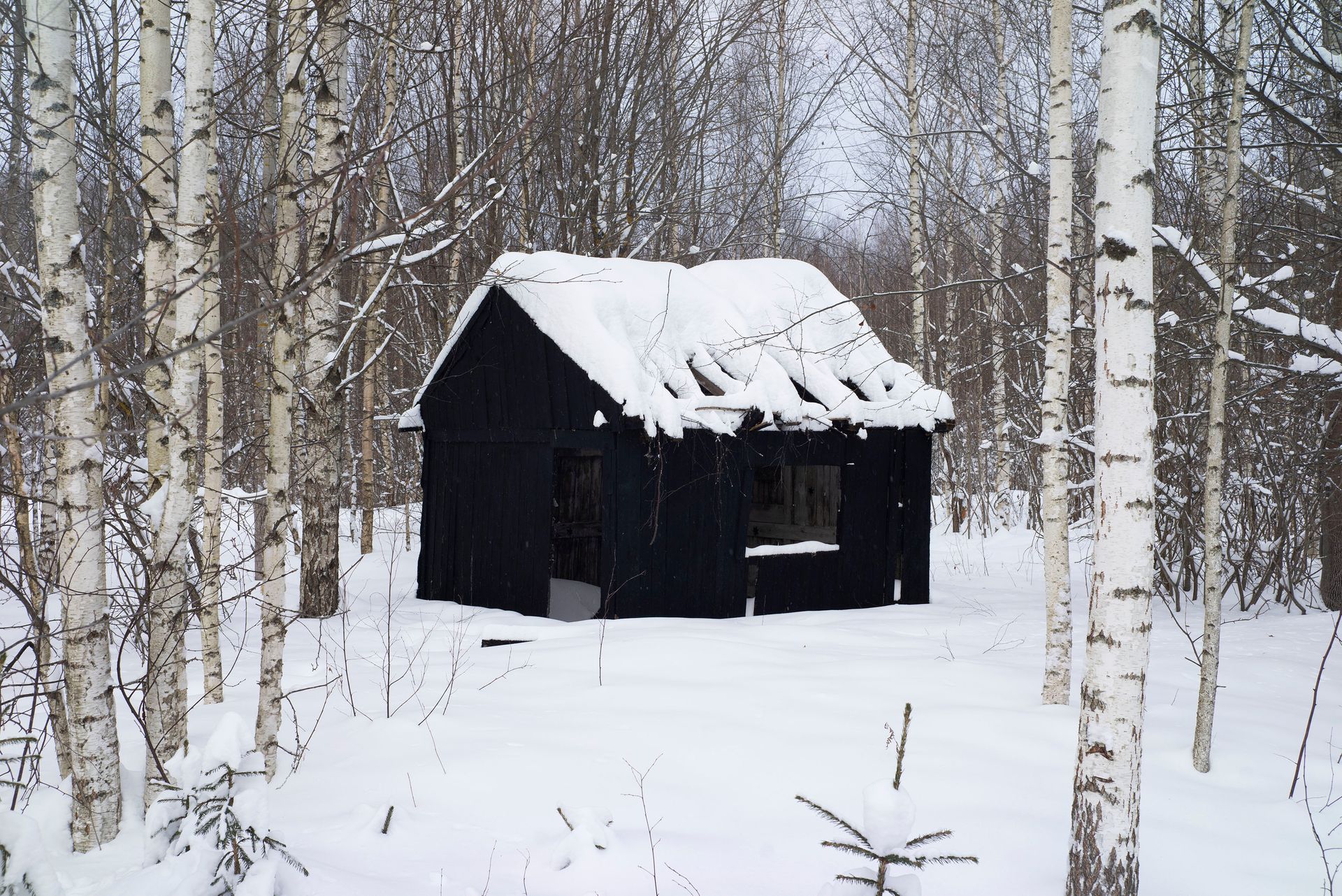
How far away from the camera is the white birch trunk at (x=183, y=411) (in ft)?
11.6

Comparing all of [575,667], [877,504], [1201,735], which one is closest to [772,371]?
[877,504]

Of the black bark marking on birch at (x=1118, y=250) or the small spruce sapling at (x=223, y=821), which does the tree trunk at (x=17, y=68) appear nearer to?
the small spruce sapling at (x=223, y=821)

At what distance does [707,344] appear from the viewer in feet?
28.6

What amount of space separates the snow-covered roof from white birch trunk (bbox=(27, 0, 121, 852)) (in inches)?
168

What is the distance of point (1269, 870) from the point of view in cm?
361

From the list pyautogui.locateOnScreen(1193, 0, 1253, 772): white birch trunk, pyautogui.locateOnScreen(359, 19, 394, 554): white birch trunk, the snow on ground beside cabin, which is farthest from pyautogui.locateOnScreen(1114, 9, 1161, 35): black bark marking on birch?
pyautogui.locateOnScreen(359, 19, 394, 554): white birch trunk

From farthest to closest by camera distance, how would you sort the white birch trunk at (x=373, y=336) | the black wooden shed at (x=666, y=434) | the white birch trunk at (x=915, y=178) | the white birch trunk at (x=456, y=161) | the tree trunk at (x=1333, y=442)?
the white birch trunk at (x=915, y=178) < the white birch trunk at (x=456, y=161) < the white birch trunk at (x=373, y=336) < the black wooden shed at (x=666, y=434) < the tree trunk at (x=1333, y=442)

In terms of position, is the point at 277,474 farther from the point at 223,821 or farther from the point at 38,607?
the point at 223,821

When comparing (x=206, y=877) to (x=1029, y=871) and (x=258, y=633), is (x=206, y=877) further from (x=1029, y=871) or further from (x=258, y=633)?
(x=258, y=633)

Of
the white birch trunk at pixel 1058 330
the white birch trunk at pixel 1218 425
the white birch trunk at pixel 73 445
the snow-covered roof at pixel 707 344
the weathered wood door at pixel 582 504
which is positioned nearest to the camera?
the white birch trunk at pixel 73 445

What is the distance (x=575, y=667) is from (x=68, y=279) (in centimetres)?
365

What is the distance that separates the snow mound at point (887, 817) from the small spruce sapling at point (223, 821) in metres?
1.71

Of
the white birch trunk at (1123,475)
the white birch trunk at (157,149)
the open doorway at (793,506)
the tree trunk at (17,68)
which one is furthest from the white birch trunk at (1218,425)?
the open doorway at (793,506)

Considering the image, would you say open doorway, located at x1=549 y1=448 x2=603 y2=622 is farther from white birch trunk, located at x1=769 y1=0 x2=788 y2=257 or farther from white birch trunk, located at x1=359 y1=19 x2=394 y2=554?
white birch trunk, located at x1=769 y1=0 x2=788 y2=257
